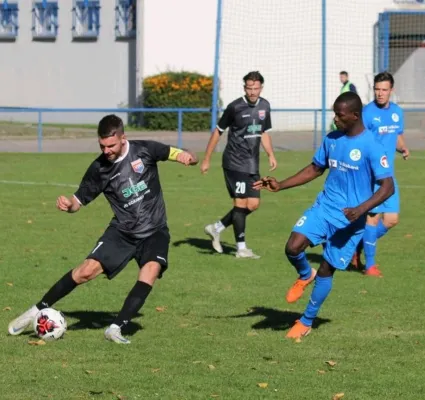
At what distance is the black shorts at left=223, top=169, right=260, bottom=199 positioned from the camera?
13.9 m

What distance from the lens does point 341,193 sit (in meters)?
9.21

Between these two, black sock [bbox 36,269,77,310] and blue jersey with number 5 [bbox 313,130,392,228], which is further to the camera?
black sock [bbox 36,269,77,310]

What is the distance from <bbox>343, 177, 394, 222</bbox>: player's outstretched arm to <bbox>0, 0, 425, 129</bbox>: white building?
949 inches

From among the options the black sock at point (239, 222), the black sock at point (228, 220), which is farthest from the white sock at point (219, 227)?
the black sock at point (239, 222)

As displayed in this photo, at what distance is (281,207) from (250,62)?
17.8 metres

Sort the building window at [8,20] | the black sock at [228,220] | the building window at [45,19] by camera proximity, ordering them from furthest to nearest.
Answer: the building window at [8,20] < the building window at [45,19] < the black sock at [228,220]

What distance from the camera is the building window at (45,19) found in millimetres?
45594

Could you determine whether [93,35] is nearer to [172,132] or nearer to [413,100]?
[172,132]

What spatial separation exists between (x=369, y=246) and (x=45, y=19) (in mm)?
35301

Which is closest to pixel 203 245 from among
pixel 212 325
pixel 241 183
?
pixel 241 183

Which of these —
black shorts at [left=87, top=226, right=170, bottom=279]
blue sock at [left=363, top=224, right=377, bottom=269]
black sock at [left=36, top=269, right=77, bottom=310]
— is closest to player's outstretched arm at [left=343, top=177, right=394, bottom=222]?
black shorts at [left=87, top=226, right=170, bottom=279]

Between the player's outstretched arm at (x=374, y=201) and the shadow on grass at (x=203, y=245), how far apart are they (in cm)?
536

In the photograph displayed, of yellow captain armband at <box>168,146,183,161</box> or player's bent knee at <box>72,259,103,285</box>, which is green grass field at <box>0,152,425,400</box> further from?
yellow captain armband at <box>168,146,183,161</box>

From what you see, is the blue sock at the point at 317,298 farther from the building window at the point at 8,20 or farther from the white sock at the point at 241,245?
the building window at the point at 8,20
